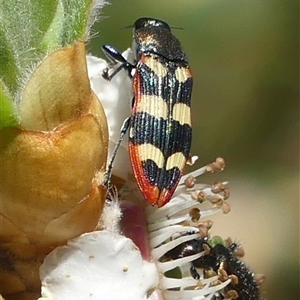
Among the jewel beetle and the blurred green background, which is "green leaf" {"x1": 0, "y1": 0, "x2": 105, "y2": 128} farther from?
the blurred green background

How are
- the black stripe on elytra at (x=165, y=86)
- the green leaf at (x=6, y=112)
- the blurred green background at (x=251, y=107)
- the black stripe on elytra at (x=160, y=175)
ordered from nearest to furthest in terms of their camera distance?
the green leaf at (x=6, y=112) < the black stripe on elytra at (x=160, y=175) < the black stripe on elytra at (x=165, y=86) < the blurred green background at (x=251, y=107)

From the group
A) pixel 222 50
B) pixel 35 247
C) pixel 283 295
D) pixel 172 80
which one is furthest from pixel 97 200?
pixel 222 50

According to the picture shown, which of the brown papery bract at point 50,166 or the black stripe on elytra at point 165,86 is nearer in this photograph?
the brown papery bract at point 50,166

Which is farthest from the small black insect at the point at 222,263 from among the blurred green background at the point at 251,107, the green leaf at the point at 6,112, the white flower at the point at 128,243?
the blurred green background at the point at 251,107

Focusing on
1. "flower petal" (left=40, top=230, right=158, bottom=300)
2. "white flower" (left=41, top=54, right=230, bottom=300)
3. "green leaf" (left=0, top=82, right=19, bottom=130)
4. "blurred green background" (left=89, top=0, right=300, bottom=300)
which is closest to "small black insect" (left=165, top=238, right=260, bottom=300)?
"white flower" (left=41, top=54, right=230, bottom=300)

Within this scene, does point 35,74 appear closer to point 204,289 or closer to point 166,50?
point 204,289

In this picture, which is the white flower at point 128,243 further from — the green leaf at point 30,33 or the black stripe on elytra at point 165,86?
the green leaf at point 30,33
